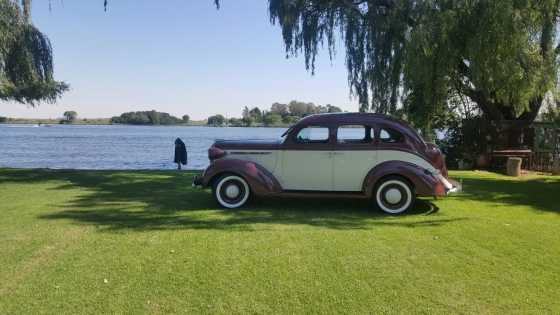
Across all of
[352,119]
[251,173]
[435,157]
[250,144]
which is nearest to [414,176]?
[435,157]

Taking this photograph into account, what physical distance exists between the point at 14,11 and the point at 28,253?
30.5ft

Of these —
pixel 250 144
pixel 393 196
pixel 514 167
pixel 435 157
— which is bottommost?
pixel 393 196

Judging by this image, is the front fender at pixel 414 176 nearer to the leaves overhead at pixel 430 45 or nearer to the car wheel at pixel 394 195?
the car wheel at pixel 394 195

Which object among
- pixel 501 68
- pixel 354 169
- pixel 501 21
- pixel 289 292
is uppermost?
pixel 501 21

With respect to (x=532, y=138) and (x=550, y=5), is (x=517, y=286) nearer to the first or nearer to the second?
(x=550, y=5)

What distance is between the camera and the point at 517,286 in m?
4.07

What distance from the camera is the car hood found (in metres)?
7.43

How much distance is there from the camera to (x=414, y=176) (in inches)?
274

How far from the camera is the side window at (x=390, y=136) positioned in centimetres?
714

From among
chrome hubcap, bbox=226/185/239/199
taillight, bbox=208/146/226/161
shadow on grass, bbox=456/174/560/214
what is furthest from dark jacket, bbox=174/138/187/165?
→ shadow on grass, bbox=456/174/560/214

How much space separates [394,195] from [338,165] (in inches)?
41.0

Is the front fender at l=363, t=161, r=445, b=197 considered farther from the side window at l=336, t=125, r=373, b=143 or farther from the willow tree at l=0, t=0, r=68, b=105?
the willow tree at l=0, t=0, r=68, b=105

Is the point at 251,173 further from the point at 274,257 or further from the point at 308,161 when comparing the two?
the point at 274,257

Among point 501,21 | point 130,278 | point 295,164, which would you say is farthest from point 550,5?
point 130,278
